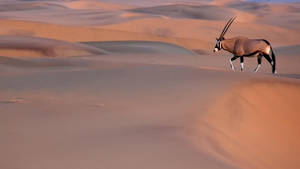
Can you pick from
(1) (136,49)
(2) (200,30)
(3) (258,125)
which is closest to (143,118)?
(3) (258,125)

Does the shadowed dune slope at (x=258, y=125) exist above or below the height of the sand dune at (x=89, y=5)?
above

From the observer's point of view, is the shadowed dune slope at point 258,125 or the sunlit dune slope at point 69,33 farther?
the sunlit dune slope at point 69,33

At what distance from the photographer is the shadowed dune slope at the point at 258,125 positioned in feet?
12.3

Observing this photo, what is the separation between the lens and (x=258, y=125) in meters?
4.67

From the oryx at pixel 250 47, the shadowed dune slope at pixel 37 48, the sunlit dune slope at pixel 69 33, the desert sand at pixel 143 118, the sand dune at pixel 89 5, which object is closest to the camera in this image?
the desert sand at pixel 143 118

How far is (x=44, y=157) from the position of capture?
297cm

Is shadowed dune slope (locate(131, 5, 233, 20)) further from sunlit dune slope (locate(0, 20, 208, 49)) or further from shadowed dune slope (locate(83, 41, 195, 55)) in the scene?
shadowed dune slope (locate(83, 41, 195, 55))

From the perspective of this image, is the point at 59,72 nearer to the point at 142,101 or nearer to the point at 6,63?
the point at 6,63

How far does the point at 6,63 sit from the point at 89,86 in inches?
93.2

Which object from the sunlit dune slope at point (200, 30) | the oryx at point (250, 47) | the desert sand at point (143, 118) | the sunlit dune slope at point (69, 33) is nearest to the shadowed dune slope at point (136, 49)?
the sunlit dune slope at point (69, 33)

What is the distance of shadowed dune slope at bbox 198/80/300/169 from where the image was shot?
12.3 feet

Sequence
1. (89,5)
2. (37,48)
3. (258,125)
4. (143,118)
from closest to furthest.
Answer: (143,118)
(258,125)
(37,48)
(89,5)

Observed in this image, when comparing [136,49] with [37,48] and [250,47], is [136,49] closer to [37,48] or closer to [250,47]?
[37,48]

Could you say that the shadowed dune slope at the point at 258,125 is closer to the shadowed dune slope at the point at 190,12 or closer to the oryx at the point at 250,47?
the oryx at the point at 250,47
